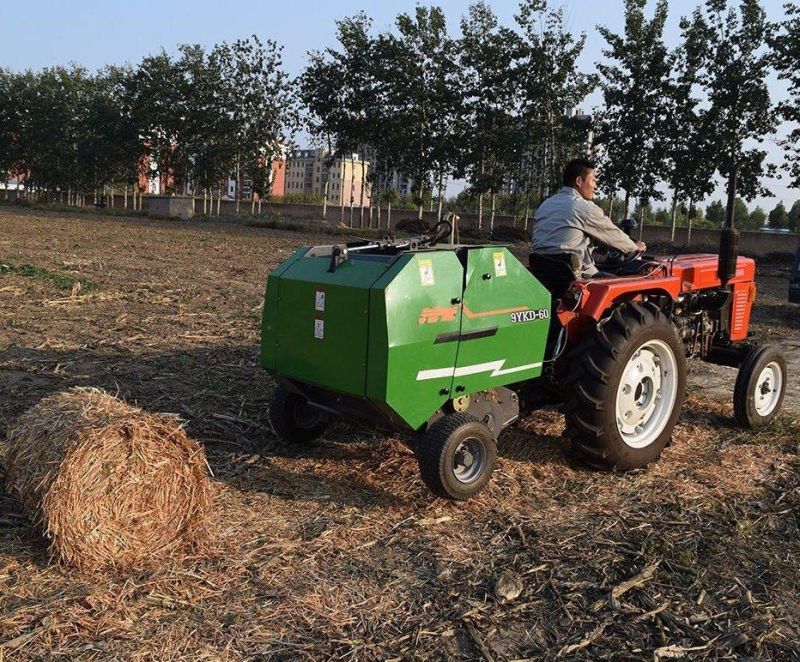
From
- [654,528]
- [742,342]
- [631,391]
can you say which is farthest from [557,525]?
[742,342]

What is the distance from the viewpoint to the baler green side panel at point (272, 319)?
4422mm

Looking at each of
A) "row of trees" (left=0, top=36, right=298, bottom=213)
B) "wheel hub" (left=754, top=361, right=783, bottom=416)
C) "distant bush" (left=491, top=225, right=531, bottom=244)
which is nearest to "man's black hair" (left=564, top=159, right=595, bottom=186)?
"wheel hub" (left=754, top=361, right=783, bottom=416)

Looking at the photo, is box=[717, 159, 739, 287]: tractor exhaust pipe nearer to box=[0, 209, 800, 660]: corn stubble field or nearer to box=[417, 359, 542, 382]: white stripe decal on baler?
box=[0, 209, 800, 660]: corn stubble field

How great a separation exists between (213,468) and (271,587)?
5.04 ft

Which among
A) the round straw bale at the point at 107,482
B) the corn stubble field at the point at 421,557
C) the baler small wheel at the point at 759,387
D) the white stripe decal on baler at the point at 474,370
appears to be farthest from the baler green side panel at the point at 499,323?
the baler small wheel at the point at 759,387

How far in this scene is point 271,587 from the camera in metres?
3.26

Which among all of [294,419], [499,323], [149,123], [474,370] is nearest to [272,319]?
[294,419]

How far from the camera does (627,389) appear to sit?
4871mm

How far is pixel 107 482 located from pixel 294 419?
1.81 m

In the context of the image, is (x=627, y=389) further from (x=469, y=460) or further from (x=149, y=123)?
(x=149, y=123)

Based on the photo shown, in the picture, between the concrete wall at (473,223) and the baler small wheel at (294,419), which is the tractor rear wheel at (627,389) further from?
the concrete wall at (473,223)

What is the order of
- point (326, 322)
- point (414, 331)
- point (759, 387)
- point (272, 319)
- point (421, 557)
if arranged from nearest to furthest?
point (421, 557)
point (414, 331)
point (326, 322)
point (272, 319)
point (759, 387)

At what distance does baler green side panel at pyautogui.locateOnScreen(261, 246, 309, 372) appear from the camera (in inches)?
174

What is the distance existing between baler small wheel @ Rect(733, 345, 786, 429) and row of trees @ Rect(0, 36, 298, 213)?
132ft
